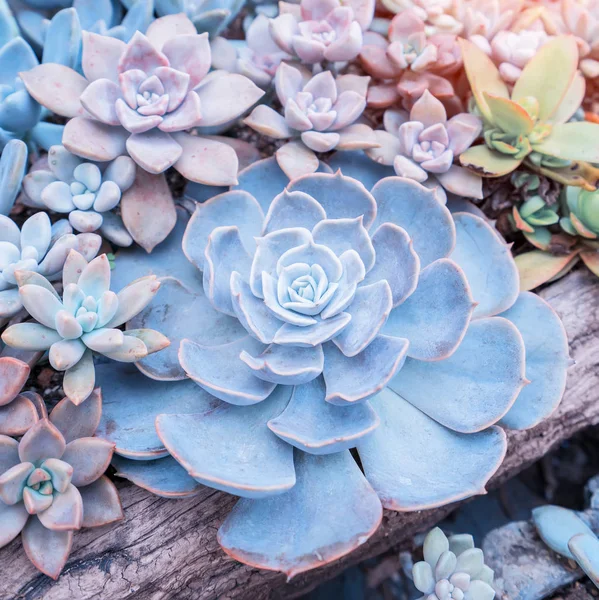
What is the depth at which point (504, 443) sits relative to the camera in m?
0.94

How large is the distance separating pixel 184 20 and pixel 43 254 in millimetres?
552

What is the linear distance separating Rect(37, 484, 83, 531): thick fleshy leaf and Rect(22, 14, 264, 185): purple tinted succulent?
Result: 545 mm

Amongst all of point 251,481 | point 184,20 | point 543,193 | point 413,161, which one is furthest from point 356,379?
point 184,20

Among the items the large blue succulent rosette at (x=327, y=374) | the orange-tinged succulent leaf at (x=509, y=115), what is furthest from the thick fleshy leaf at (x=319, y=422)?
the orange-tinged succulent leaf at (x=509, y=115)

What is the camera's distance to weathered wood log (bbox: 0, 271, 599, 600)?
2.92 ft

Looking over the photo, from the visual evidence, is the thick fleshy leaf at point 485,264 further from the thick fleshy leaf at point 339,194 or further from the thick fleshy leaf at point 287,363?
the thick fleshy leaf at point 287,363

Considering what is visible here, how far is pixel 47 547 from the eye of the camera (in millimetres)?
A: 853

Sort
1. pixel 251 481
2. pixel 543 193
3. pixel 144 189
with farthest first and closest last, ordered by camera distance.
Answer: pixel 543 193 < pixel 144 189 < pixel 251 481

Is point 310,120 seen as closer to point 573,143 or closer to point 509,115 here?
point 509,115

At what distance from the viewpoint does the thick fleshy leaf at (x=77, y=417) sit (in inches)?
35.9

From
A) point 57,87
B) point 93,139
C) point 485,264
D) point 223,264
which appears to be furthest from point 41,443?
point 485,264

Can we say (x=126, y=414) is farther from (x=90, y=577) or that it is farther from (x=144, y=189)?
(x=144, y=189)

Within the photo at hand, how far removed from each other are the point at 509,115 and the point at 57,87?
862 mm

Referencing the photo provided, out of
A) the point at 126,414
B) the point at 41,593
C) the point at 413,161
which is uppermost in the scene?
the point at 413,161
